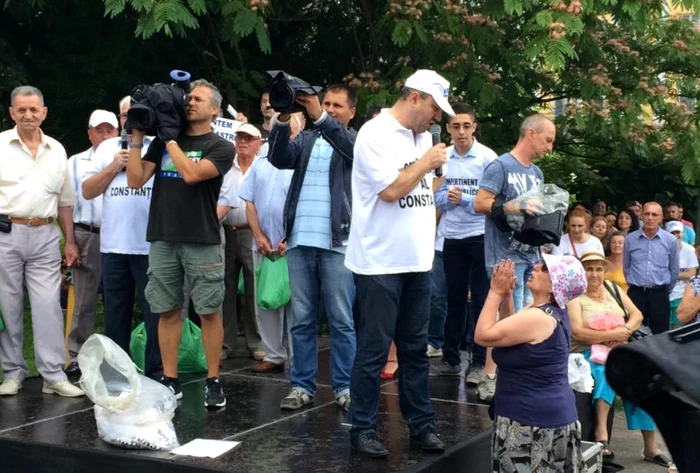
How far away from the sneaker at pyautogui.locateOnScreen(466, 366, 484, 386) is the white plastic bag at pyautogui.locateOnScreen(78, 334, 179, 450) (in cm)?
241

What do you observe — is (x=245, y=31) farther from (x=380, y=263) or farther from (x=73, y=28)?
(x=380, y=263)

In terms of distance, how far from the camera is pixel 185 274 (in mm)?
6297

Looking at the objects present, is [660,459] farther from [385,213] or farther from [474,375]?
[385,213]

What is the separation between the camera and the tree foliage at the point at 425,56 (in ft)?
31.9

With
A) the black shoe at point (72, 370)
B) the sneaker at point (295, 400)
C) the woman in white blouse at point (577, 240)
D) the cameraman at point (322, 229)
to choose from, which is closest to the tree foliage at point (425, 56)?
the woman in white blouse at point (577, 240)

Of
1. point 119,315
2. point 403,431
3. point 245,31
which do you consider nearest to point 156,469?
point 403,431

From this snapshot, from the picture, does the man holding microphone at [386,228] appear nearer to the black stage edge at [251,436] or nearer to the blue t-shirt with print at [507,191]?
the black stage edge at [251,436]

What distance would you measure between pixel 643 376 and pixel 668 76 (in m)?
9.59

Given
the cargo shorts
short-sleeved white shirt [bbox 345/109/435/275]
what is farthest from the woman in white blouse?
short-sleeved white shirt [bbox 345/109/435/275]

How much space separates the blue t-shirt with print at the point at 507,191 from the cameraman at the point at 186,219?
164cm

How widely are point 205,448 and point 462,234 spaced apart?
261 cm

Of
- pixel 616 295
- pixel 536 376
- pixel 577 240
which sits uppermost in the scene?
pixel 577 240

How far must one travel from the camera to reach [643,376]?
9.32 ft

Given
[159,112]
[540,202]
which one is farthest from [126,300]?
[540,202]
